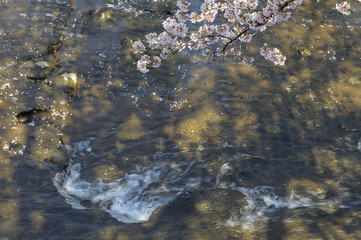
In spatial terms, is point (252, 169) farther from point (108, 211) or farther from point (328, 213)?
point (108, 211)

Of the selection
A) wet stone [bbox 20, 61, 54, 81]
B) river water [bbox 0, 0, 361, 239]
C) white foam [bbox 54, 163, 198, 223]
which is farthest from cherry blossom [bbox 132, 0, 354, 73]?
white foam [bbox 54, 163, 198, 223]

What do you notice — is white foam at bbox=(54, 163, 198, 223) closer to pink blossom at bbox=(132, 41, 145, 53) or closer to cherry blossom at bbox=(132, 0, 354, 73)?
cherry blossom at bbox=(132, 0, 354, 73)

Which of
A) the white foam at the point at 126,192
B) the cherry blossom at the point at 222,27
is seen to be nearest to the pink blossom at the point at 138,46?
the cherry blossom at the point at 222,27

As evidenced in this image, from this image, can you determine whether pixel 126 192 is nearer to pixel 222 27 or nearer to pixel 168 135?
pixel 168 135

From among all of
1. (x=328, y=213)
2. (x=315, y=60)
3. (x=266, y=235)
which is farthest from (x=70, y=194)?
(x=315, y=60)

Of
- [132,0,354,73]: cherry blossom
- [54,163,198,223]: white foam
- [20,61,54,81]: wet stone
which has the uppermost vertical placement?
[132,0,354,73]: cherry blossom

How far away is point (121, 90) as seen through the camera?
6.74m

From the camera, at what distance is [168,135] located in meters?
5.89

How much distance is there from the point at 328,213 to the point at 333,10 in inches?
272

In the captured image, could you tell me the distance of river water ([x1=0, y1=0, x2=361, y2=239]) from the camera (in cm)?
438

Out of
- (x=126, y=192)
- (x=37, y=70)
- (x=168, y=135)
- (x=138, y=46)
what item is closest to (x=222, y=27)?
(x=138, y=46)

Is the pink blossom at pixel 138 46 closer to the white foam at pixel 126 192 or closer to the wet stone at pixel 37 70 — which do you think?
the wet stone at pixel 37 70

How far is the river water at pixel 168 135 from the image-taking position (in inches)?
173

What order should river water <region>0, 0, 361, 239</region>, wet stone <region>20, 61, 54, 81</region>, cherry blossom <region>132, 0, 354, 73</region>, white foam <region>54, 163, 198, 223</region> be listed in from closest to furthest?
river water <region>0, 0, 361, 239</region>
white foam <region>54, 163, 198, 223</region>
cherry blossom <region>132, 0, 354, 73</region>
wet stone <region>20, 61, 54, 81</region>
